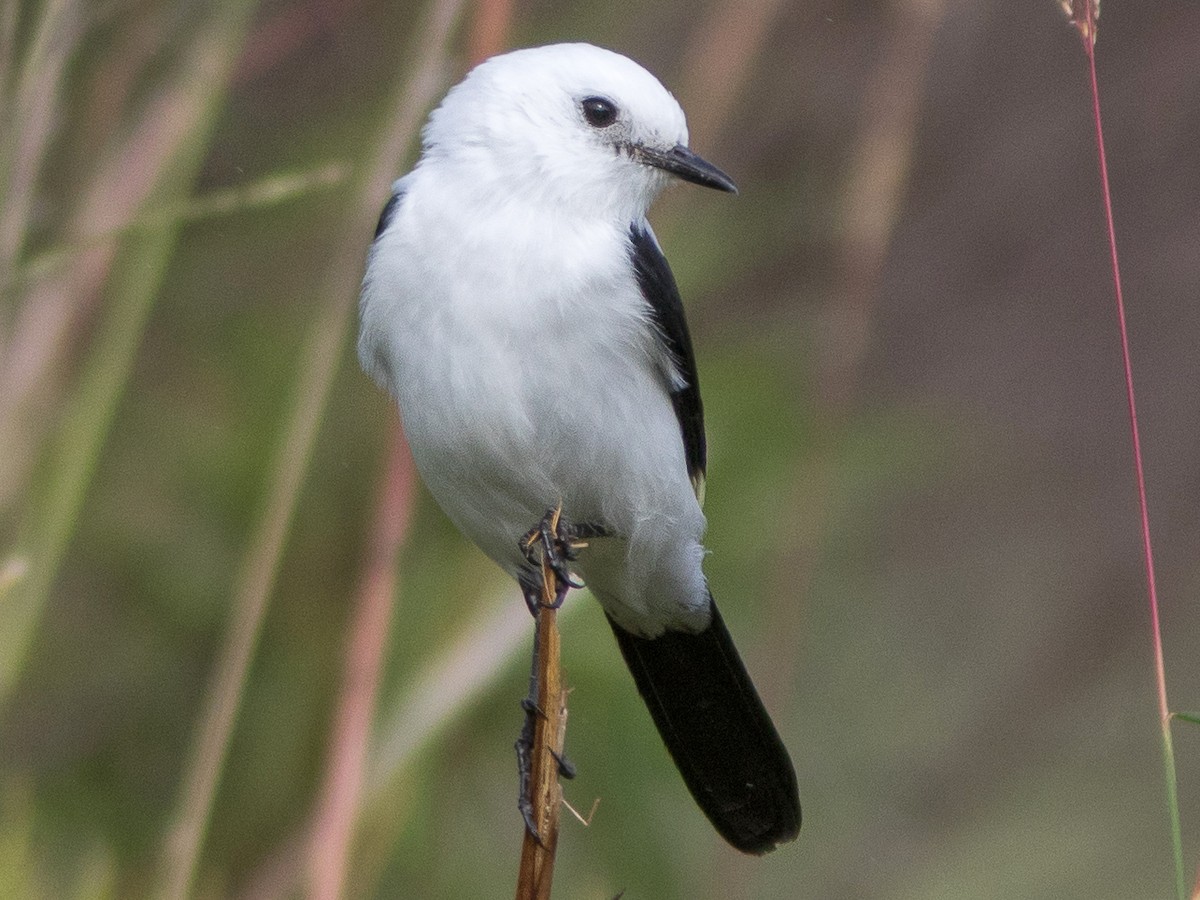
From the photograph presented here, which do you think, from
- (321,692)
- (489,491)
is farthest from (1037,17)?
(321,692)

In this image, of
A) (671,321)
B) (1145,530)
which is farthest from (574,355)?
(1145,530)

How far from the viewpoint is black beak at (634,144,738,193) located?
9.25ft

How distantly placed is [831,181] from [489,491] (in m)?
1.47

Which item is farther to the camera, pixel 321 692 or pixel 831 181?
pixel 831 181

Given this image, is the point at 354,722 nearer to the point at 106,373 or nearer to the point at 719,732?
the point at 106,373

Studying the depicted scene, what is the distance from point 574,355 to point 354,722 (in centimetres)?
65

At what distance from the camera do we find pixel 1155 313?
4.31 m

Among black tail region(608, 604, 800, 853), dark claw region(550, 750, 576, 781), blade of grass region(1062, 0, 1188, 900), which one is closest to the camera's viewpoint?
blade of grass region(1062, 0, 1188, 900)

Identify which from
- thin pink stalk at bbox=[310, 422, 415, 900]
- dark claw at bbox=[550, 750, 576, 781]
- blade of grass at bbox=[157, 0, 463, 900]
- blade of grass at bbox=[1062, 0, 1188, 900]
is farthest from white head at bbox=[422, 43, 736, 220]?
blade of grass at bbox=[1062, 0, 1188, 900]

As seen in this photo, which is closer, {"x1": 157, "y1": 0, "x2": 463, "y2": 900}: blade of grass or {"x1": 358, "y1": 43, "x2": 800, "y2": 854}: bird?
{"x1": 157, "y1": 0, "x2": 463, "y2": 900}: blade of grass

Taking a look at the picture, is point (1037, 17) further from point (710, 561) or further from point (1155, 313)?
point (710, 561)

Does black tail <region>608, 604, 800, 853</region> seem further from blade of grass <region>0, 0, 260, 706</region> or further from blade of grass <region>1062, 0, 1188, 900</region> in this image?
blade of grass <region>1062, 0, 1188, 900</region>

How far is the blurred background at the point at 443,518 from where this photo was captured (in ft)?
8.06

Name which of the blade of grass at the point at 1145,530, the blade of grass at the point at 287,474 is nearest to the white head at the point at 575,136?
the blade of grass at the point at 287,474
